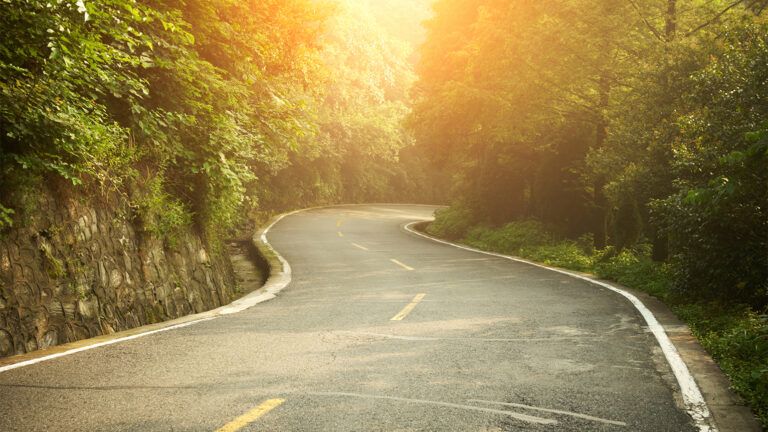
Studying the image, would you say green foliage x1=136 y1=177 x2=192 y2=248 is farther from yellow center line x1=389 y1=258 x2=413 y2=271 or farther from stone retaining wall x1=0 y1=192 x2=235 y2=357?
yellow center line x1=389 y1=258 x2=413 y2=271

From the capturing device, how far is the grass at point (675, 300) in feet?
17.6

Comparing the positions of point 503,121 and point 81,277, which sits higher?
point 503,121

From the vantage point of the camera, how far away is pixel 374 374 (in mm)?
5172

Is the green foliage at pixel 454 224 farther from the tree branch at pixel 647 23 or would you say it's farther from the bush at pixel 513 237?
the tree branch at pixel 647 23

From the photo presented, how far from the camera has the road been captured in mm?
4094

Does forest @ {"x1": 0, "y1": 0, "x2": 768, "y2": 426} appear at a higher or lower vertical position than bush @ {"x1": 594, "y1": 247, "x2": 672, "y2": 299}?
higher

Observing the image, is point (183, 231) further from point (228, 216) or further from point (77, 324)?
point (77, 324)

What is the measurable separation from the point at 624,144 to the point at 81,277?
41.4 feet

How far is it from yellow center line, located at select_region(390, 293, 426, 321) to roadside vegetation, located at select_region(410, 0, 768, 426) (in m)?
3.76

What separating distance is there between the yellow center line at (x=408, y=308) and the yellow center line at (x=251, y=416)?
3500 millimetres

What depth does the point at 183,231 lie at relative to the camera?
395 inches

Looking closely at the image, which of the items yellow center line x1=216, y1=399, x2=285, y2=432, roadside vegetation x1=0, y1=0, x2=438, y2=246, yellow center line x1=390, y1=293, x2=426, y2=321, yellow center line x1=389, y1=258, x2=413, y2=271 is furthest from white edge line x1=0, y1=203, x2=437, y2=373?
yellow center line x1=389, y1=258, x2=413, y2=271

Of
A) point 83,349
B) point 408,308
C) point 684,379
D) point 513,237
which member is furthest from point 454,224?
point 83,349

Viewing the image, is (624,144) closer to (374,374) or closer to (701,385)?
(701,385)
